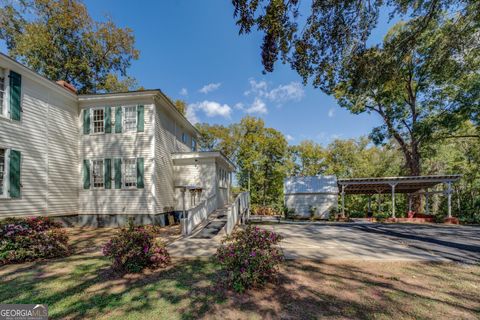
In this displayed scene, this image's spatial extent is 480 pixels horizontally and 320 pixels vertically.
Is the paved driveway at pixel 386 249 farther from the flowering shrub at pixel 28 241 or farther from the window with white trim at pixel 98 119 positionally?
the window with white trim at pixel 98 119

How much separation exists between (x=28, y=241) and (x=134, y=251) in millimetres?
3580

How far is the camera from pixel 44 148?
10.5 metres

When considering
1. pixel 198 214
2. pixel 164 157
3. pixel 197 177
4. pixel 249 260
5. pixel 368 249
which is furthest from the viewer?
pixel 197 177

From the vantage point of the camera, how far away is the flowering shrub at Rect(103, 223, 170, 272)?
16.3 ft

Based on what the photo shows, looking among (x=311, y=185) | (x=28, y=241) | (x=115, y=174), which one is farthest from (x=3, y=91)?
(x=311, y=185)

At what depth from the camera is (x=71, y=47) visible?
1870 centimetres

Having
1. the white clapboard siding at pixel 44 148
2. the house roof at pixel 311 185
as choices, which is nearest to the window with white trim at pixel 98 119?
the white clapboard siding at pixel 44 148

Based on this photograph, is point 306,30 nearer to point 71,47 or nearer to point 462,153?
point 71,47

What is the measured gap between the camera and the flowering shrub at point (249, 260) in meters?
4.12

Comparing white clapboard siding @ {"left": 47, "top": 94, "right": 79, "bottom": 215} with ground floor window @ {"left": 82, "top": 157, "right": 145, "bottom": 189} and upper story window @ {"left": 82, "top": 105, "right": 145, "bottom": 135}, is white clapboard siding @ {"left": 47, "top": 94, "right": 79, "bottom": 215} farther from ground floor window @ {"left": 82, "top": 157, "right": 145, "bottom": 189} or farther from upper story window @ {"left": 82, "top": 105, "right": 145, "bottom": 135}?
upper story window @ {"left": 82, "top": 105, "right": 145, "bottom": 135}

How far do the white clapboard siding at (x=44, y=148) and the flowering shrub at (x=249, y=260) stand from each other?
9.67 m

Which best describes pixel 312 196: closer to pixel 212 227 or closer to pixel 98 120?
pixel 212 227

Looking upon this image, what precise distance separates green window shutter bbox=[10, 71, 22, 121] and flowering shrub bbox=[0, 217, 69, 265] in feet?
16.7

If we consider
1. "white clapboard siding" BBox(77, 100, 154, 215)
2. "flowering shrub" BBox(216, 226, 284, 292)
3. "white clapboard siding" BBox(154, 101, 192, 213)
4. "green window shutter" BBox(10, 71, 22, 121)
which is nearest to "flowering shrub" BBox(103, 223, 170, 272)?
"flowering shrub" BBox(216, 226, 284, 292)
